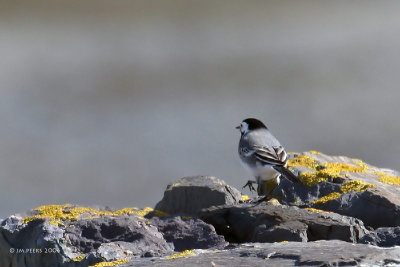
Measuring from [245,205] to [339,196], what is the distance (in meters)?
0.83

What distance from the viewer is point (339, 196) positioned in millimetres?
7695

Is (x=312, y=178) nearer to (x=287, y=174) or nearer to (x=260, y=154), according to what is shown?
(x=287, y=174)

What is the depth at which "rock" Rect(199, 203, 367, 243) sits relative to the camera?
22.0ft

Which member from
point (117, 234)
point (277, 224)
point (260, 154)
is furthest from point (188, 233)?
point (260, 154)

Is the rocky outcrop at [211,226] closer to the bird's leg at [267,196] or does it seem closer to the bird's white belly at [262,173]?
the bird's leg at [267,196]

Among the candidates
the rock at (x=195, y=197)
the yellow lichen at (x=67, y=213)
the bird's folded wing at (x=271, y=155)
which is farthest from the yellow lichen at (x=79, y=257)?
the bird's folded wing at (x=271, y=155)

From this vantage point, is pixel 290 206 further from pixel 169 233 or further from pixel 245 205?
pixel 169 233

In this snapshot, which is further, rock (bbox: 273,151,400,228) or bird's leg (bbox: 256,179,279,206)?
bird's leg (bbox: 256,179,279,206)

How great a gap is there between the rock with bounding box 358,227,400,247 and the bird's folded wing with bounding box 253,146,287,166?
8.72 ft

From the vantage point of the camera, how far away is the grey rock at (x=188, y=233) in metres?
6.80

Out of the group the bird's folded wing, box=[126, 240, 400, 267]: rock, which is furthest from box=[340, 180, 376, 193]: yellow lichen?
box=[126, 240, 400, 267]: rock

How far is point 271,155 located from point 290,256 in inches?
159

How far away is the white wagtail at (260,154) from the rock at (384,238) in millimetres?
2476

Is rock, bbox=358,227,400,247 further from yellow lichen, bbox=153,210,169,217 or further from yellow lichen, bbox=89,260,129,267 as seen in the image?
yellow lichen, bbox=153,210,169,217
